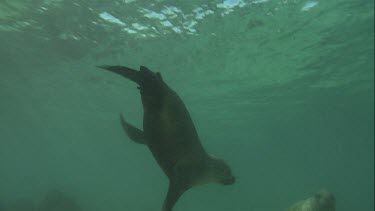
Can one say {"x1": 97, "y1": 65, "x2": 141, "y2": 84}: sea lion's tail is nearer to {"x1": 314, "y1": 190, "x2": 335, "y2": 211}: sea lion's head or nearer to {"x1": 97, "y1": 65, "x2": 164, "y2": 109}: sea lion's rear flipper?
{"x1": 97, "y1": 65, "x2": 164, "y2": 109}: sea lion's rear flipper

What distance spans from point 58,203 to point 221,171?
81.2ft

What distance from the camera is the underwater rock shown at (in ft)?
79.1

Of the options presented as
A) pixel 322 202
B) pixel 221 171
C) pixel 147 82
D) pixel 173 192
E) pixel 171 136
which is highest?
pixel 147 82

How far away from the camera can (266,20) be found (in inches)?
695

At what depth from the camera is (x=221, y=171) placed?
2980mm

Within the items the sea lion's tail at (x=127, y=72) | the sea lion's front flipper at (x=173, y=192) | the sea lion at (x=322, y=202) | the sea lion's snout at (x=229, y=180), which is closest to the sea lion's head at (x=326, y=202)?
the sea lion at (x=322, y=202)

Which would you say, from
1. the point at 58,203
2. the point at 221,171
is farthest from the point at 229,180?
the point at 58,203

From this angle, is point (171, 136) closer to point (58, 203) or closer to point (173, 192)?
point (173, 192)

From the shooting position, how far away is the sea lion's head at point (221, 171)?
2.93 meters

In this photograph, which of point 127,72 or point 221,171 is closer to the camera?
point 127,72

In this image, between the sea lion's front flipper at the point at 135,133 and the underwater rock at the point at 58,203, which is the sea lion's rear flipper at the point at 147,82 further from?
the underwater rock at the point at 58,203

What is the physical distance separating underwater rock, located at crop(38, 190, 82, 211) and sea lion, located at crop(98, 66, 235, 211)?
24.1 m

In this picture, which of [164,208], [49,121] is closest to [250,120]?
[49,121]

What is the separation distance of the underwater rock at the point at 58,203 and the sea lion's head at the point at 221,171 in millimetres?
23950
